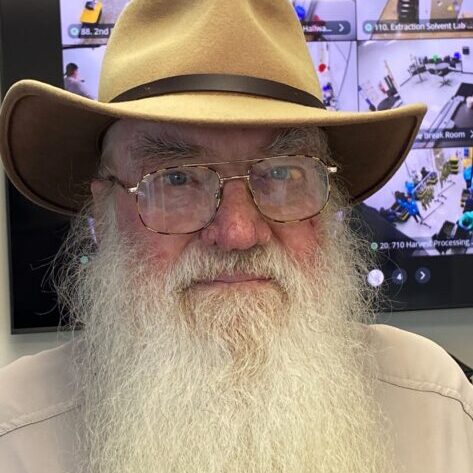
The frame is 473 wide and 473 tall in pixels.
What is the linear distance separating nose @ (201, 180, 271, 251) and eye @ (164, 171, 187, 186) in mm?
59

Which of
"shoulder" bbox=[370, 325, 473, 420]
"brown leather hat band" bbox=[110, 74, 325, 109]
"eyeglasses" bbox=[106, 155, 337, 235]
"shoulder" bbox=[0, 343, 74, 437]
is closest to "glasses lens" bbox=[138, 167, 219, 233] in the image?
"eyeglasses" bbox=[106, 155, 337, 235]

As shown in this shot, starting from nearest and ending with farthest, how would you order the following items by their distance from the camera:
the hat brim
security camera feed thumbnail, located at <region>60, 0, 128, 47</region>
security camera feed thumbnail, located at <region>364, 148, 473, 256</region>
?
the hat brim
security camera feed thumbnail, located at <region>60, 0, 128, 47</region>
security camera feed thumbnail, located at <region>364, 148, 473, 256</region>

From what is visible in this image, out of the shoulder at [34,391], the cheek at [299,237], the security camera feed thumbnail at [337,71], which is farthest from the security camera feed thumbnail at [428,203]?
the shoulder at [34,391]

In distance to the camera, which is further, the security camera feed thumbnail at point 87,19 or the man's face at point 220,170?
the security camera feed thumbnail at point 87,19

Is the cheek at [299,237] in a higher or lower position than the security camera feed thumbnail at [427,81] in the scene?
lower

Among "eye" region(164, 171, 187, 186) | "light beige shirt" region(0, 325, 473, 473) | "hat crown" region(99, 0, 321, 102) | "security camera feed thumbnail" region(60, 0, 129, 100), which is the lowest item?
"light beige shirt" region(0, 325, 473, 473)

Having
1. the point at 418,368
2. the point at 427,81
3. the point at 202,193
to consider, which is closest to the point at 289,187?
A: the point at 202,193

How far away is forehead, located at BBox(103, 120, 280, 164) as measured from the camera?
722 millimetres

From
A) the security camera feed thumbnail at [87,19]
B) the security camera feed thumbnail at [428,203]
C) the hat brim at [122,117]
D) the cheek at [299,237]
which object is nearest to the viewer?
the hat brim at [122,117]

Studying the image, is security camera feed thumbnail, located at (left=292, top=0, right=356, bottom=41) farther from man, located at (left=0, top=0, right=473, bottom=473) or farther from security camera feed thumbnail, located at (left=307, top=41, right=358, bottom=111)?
man, located at (left=0, top=0, right=473, bottom=473)

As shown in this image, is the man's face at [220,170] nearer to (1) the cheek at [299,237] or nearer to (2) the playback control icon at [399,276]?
(1) the cheek at [299,237]

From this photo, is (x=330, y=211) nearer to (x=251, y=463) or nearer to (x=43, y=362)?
(x=251, y=463)

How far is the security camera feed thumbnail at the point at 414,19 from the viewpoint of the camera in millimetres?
1322

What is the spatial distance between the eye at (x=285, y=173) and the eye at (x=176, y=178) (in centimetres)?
12
